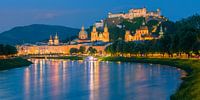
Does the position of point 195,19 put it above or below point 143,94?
above

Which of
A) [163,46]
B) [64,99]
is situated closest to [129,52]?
[163,46]

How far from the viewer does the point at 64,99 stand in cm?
3806

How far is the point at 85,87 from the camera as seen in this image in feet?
157

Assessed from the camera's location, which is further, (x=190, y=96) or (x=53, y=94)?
(x=53, y=94)

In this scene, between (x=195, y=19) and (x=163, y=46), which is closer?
(x=163, y=46)

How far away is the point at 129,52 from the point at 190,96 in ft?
371

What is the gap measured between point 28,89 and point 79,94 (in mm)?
7353

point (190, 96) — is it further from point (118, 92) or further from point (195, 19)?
point (195, 19)

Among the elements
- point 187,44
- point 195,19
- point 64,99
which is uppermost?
point 195,19

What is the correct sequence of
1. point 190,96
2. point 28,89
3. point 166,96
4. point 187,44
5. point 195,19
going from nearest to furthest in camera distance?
point 190,96
point 166,96
point 28,89
point 187,44
point 195,19

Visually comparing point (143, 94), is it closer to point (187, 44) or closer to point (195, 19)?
point (187, 44)

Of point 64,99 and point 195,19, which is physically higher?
point 195,19

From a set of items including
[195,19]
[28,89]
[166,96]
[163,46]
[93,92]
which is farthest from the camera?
[195,19]

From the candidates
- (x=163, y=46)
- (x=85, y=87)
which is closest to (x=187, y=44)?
(x=163, y=46)
